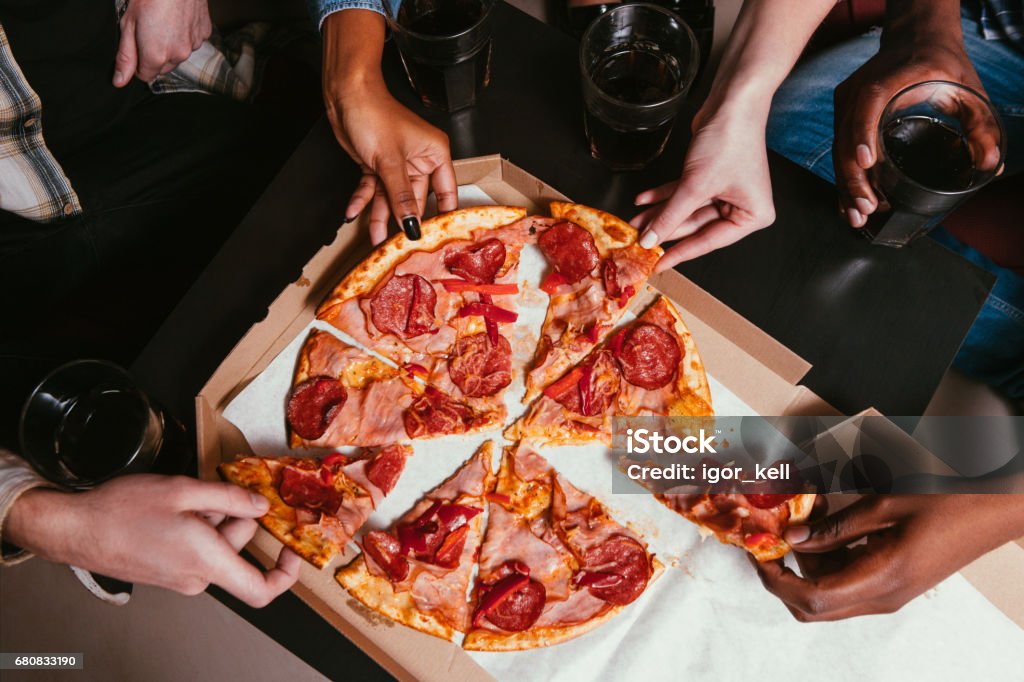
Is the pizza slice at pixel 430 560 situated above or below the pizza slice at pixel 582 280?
below

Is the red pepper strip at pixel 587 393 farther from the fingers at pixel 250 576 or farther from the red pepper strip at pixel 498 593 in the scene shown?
the fingers at pixel 250 576

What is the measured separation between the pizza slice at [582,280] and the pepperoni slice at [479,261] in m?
0.13

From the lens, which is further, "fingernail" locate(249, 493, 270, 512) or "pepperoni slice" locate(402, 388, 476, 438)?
"pepperoni slice" locate(402, 388, 476, 438)

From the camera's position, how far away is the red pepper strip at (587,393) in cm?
162

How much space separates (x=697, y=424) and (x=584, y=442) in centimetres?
30

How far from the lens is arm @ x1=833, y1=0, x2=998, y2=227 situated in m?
1.41

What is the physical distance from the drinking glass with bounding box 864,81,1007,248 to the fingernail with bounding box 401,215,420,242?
104cm

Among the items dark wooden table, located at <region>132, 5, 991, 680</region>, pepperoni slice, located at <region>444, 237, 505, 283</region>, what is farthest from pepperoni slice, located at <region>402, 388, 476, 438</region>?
dark wooden table, located at <region>132, 5, 991, 680</region>

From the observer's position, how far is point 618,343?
5.39 ft

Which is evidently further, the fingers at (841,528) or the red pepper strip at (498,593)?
the red pepper strip at (498,593)

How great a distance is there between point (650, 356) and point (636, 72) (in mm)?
705

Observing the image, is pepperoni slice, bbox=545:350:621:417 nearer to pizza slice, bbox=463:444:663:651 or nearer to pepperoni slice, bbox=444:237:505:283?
pizza slice, bbox=463:444:663:651

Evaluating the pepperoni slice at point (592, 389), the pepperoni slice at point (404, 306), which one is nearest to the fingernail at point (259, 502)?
the pepperoni slice at point (404, 306)

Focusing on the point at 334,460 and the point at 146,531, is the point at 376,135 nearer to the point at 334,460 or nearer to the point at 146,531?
the point at 334,460
